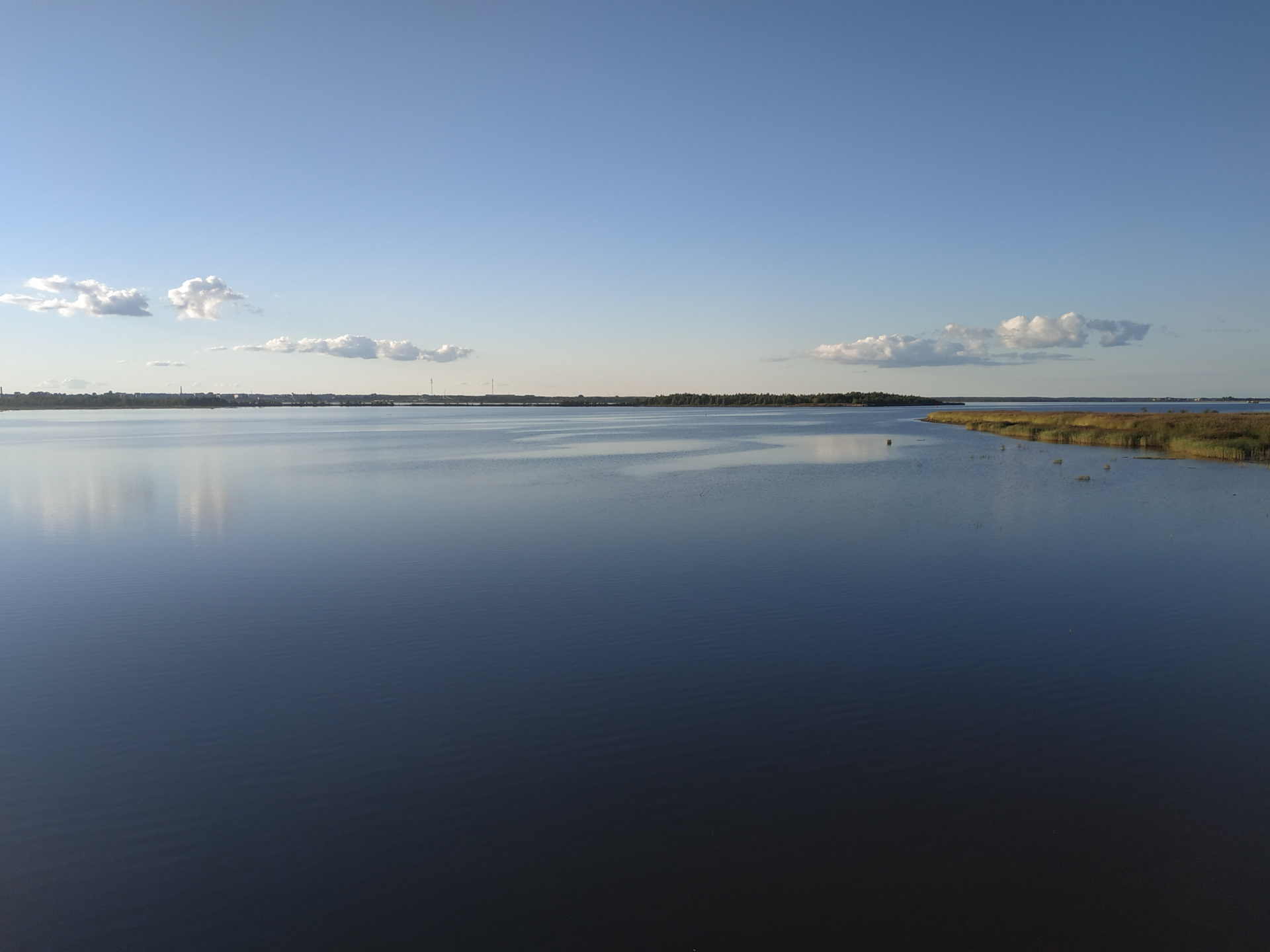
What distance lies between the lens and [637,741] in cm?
786

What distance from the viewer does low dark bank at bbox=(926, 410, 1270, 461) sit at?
131 feet

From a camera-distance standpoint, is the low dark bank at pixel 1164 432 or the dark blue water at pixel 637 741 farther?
the low dark bank at pixel 1164 432

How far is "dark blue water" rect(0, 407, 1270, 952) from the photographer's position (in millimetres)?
5406

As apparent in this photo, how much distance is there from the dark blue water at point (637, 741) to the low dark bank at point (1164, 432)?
26487 millimetres

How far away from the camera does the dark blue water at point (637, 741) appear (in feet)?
17.7

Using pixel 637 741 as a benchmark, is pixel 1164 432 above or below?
above

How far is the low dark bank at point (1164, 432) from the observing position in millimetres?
39781

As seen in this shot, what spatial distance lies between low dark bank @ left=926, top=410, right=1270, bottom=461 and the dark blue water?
26.5m

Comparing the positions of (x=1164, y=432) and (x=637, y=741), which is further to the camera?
(x=1164, y=432)

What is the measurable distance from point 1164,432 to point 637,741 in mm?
53157

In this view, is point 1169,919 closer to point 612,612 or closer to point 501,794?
point 501,794

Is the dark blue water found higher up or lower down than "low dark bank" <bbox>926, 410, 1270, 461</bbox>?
lower down

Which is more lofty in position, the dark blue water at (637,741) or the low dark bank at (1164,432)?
the low dark bank at (1164,432)

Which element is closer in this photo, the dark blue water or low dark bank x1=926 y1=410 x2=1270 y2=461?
the dark blue water
